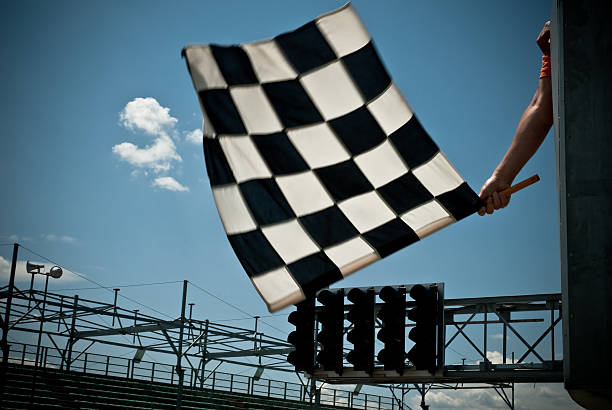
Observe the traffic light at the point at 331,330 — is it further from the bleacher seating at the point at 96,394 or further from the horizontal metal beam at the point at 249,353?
the horizontal metal beam at the point at 249,353

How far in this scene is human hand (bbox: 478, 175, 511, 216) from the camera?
299 cm

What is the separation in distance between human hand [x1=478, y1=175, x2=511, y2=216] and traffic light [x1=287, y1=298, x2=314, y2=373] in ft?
37.7

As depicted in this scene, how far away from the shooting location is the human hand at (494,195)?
299cm

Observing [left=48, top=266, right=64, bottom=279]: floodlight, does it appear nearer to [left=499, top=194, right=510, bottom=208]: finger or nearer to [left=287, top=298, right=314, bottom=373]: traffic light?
[left=287, top=298, right=314, bottom=373]: traffic light

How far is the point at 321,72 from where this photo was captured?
133 inches

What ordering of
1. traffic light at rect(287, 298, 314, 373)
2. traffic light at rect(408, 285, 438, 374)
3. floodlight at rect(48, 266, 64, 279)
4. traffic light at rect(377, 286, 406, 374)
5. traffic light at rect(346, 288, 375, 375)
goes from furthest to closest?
floodlight at rect(48, 266, 64, 279)
traffic light at rect(287, 298, 314, 373)
traffic light at rect(346, 288, 375, 375)
traffic light at rect(377, 286, 406, 374)
traffic light at rect(408, 285, 438, 374)

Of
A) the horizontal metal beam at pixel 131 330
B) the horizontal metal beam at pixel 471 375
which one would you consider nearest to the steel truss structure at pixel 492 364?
the horizontal metal beam at pixel 471 375

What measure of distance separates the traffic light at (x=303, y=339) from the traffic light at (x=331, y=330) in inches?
11.3

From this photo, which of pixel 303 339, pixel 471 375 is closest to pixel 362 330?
pixel 303 339

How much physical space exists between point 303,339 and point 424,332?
274cm

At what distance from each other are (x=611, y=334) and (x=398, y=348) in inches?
449

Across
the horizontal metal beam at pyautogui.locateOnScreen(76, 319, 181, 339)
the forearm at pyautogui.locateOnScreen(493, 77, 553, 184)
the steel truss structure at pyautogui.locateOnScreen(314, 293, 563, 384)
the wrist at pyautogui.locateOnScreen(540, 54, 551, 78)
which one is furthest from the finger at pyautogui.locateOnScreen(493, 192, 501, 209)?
the horizontal metal beam at pyautogui.locateOnScreen(76, 319, 181, 339)

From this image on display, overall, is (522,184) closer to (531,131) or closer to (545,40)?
(531,131)

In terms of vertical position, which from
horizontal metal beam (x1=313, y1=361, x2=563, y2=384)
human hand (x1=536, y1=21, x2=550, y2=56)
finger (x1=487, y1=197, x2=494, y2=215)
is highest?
human hand (x1=536, y1=21, x2=550, y2=56)
